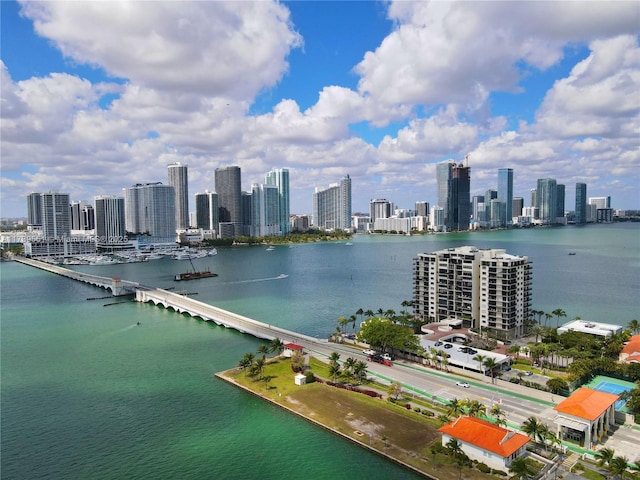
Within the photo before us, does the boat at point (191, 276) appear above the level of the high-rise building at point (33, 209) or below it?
below

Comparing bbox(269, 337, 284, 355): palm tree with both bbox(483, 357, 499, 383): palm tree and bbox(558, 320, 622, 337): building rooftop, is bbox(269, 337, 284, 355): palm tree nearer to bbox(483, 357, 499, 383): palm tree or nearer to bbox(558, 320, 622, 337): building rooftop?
bbox(483, 357, 499, 383): palm tree

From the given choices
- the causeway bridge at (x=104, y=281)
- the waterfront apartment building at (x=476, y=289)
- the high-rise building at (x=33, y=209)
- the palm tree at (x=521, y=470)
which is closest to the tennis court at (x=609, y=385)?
the waterfront apartment building at (x=476, y=289)

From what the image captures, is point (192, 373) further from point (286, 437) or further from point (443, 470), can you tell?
point (443, 470)

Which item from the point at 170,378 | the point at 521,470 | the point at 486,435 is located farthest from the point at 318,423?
the point at 170,378

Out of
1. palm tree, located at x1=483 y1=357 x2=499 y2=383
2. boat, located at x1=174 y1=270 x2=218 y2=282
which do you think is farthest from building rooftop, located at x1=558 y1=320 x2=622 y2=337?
boat, located at x1=174 y1=270 x2=218 y2=282

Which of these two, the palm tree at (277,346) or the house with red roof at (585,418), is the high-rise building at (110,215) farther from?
the house with red roof at (585,418)

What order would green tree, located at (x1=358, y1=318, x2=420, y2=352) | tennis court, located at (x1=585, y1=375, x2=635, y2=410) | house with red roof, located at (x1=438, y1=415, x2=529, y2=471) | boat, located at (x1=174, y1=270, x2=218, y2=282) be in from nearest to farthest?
house with red roof, located at (x1=438, y1=415, x2=529, y2=471) → tennis court, located at (x1=585, y1=375, x2=635, y2=410) → green tree, located at (x1=358, y1=318, x2=420, y2=352) → boat, located at (x1=174, y1=270, x2=218, y2=282)

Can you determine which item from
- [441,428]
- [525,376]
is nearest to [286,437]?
[441,428]
